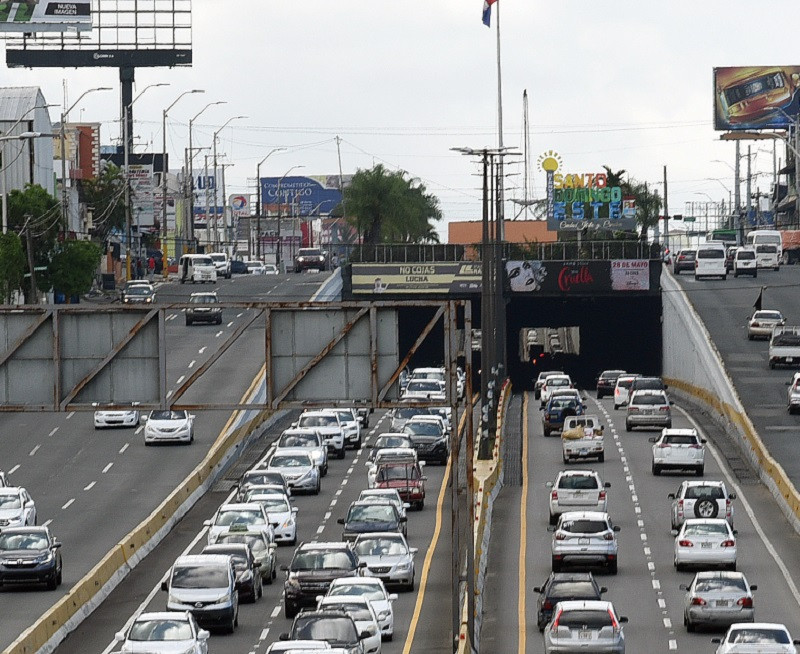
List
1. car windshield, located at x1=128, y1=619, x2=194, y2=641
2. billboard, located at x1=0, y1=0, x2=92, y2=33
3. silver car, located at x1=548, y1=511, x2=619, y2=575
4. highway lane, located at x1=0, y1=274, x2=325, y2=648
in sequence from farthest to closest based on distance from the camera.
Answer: billboard, located at x1=0, y1=0, x2=92, y2=33 → highway lane, located at x1=0, y1=274, x2=325, y2=648 → silver car, located at x1=548, y1=511, x2=619, y2=575 → car windshield, located at x1=128, y1=619, x2=194, y2=641

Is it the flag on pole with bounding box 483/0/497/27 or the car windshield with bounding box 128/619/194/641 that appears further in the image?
the flag on pole with bounding box 483/0/497/27

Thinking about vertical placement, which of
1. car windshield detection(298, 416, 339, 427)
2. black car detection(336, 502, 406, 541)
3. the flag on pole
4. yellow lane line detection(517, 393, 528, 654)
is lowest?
yellow lane line detection(517, 393, 528, 654)

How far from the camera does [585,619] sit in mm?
30297

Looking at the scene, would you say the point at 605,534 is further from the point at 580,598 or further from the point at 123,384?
the point at 123,384

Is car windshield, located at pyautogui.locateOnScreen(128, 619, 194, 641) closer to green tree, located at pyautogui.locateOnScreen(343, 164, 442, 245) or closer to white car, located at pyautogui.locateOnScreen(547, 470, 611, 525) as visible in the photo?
white car, located at pyautogui.locateOnScreen(547, 470, 611, 525)

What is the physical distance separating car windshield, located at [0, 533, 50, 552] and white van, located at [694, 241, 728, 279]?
247 feet

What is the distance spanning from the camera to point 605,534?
41.3m

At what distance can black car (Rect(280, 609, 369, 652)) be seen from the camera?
28.4m

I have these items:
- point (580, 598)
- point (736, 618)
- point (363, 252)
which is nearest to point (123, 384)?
point (580, 598)

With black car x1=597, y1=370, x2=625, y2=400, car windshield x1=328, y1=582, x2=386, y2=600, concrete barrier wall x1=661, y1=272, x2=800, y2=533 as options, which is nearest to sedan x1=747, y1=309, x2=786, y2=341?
concrete barrier wall x1=661, y1=272, x2=800, y2=533

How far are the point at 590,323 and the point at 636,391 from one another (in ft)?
150

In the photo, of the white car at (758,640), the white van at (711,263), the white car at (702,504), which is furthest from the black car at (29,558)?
the white van at (711,263)

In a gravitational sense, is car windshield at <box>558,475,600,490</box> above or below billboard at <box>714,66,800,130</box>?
below

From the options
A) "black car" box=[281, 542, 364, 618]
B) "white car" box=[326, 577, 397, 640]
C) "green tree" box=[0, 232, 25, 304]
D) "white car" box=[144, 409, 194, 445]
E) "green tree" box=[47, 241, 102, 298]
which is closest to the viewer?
"white car" box=[326, 577, 397, 640]
